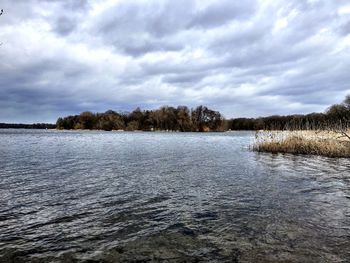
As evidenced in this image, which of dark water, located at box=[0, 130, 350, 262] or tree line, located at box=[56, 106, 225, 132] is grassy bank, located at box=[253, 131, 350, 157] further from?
tree line, located at box=[56, 106, 225, 132]

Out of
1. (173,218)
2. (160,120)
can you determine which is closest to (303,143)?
(173,218)

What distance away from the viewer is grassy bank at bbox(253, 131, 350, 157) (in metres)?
31.7

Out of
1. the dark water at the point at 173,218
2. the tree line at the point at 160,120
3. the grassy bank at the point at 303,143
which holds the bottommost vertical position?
the dark water at the point at 173,218

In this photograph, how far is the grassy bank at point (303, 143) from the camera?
31.7 metres

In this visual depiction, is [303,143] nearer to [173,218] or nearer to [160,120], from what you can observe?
[173,218]

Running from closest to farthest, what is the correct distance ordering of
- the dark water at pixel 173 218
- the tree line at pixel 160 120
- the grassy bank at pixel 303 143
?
the dark water at pixel 173 218
the grassy bank at pixel 303 143
the tree line at pixel 160 120

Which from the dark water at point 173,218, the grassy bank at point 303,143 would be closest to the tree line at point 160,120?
the grassy bank at point 303,143

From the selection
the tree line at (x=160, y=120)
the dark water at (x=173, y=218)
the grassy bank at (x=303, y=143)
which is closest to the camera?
the dark water at (x=173, y=218)

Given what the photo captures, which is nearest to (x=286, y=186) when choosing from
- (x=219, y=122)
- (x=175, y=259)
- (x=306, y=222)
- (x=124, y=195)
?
(x=306, y=222)

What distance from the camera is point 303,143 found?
3509cm

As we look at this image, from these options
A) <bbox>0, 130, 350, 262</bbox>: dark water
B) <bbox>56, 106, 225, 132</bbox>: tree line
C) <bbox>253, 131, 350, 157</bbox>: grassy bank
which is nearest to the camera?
<bbox>0, 130, 350, 262</bbox>: dark water

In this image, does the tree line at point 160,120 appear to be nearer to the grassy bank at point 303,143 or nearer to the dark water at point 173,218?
the grassy bank at point 303,143

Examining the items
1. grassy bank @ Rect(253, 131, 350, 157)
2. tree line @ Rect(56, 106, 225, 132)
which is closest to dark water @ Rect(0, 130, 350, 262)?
grassy bank @ Rect(253, 131, 350, 157)

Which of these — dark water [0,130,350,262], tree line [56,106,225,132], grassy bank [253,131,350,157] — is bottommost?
dark water [0,130,350,262]
